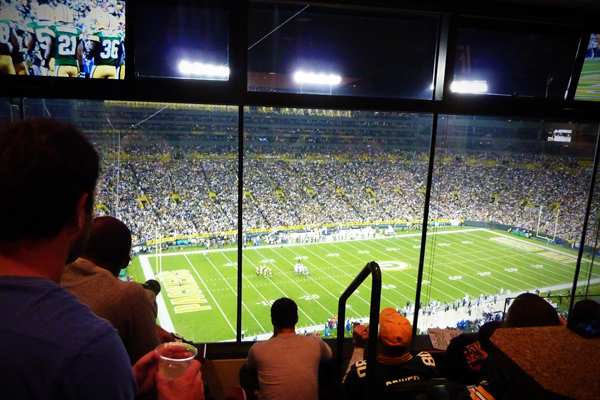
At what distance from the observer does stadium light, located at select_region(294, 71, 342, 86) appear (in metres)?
2.57

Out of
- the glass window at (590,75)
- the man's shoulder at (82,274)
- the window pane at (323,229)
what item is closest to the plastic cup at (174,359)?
the man's shoulder at (82,274)

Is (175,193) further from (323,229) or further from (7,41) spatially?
(7,41)

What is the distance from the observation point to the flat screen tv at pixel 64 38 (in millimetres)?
2098

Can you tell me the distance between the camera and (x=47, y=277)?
0.58 metres

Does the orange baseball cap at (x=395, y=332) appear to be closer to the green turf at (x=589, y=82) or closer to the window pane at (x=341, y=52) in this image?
the window pane at (x=341, y=52)

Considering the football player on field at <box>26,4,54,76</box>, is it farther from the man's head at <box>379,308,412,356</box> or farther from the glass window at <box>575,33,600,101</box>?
the glass window at <box>575,33,600,101</box>

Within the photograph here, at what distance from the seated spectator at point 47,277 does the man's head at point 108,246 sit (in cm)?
70

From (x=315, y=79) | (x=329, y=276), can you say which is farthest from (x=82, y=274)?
(x=329, y=276)

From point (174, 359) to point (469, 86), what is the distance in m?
2.70

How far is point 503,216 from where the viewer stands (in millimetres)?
19891

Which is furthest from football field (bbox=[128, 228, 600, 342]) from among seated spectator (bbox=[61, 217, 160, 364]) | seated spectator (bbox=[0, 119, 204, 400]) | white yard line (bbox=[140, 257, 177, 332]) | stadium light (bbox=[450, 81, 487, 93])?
seated spectator (bbox=[0, 119, 204, 400])

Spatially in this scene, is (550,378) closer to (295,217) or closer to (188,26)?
(188,26)

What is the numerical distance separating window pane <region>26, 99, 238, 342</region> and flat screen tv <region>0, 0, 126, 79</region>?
22 cm

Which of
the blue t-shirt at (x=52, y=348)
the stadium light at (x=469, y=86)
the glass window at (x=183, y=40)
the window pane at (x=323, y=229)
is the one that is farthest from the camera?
the window pane at (x=323, y=229)
